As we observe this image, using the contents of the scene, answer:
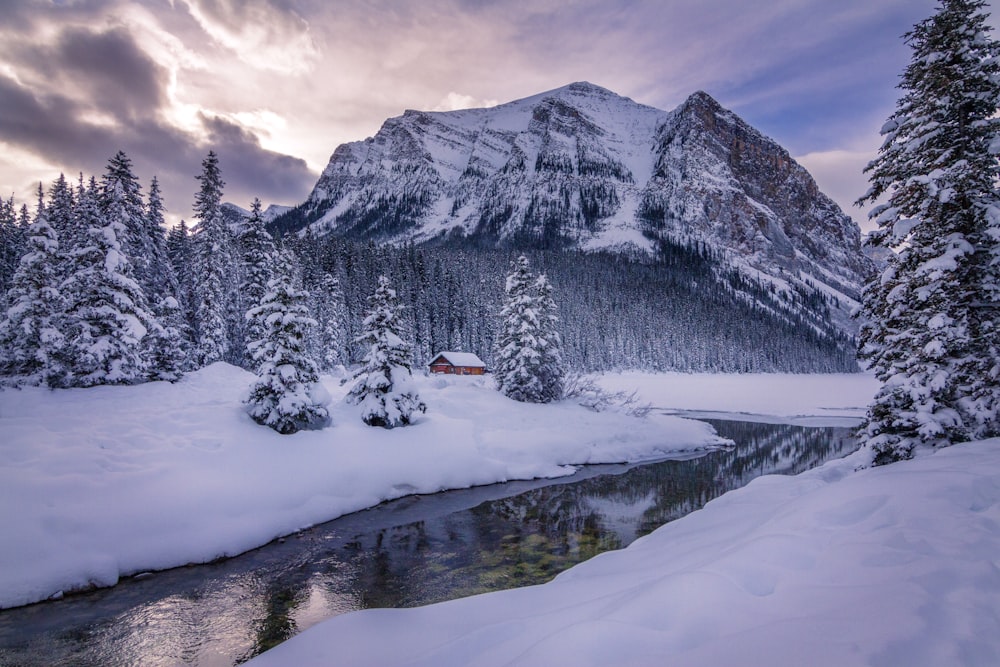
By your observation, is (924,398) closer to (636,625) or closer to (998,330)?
(998,330)

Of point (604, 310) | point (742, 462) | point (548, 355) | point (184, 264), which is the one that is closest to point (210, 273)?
point (184, 264)

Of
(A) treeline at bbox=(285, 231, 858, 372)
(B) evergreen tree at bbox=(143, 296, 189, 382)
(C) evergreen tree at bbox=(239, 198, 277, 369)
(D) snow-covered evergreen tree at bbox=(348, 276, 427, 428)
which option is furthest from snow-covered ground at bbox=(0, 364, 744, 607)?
(A) treeline at bbox=(285, 231, 858, 372)

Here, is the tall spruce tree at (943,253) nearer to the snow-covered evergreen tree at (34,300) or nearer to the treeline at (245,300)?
the treeline at (245,300)

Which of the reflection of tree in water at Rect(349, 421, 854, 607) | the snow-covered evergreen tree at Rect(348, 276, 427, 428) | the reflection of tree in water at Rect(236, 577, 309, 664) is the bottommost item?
the reflection of tree in water at Rect(349, 421, 854, 607)

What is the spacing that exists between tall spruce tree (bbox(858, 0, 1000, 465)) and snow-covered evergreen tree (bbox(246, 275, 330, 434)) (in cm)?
2017

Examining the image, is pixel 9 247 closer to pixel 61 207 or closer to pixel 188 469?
pixel 61 207

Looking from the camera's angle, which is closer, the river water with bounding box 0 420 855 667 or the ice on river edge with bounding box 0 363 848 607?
the river water with bounding box 0 420 855 667

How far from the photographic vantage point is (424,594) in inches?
404

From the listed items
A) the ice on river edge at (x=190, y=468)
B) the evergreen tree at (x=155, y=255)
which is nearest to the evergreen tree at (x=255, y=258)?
the evergreen tree at (x=155, y=255)

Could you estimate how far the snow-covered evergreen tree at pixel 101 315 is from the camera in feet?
62.1

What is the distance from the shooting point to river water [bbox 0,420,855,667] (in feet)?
27.8

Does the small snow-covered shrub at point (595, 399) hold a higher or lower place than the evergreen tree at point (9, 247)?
lower

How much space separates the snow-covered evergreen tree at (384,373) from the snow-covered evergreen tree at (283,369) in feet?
9.89

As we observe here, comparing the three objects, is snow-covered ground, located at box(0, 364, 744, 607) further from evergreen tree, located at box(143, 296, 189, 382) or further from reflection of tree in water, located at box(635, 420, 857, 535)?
reflection of tree in water, located at box(635, 420, 857, 535)
